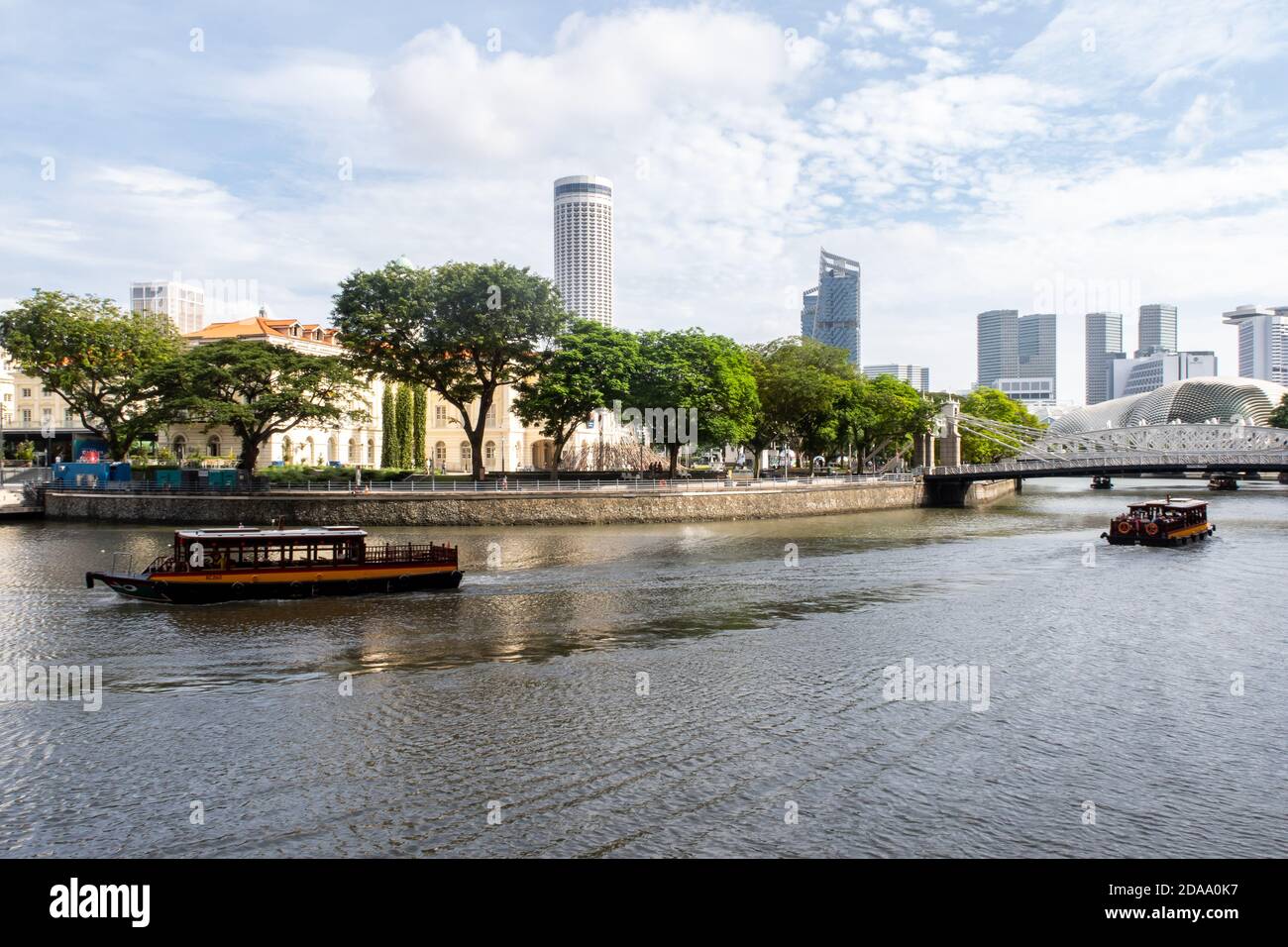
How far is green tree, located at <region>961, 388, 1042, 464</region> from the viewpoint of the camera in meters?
123

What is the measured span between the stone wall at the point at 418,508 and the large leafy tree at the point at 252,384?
6616 millimetres

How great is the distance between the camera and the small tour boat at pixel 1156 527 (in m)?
53.6

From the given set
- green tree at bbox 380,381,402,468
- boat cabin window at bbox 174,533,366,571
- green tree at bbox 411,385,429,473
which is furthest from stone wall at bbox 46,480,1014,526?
green tree at bbox 411,385,429,473

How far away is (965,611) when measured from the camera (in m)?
32.9

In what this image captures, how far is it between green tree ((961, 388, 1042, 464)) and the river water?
287 ft

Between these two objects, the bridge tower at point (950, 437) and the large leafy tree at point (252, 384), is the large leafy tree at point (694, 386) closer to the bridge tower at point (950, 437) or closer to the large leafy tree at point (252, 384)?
the large leafy tree at point (252, 384)

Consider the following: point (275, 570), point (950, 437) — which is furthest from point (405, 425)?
point (275, 570)

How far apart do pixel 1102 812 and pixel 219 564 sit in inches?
1183

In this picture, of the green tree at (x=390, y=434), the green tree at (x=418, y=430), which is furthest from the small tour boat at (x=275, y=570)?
the green tree at (x=418, y=430)

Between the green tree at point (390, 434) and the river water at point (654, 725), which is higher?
the green tree at point (390, 434)

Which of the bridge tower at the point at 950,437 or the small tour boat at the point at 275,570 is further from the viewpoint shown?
the bridge tower at the point at 950,437

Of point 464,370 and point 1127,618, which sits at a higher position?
point 464,370
